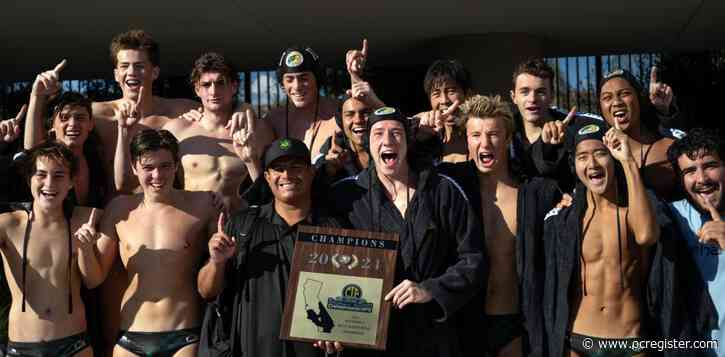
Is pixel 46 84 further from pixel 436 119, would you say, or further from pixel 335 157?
pixel 436 119

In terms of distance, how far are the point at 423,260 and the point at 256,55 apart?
373 inches

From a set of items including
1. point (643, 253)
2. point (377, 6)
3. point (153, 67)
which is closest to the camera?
point (643, 253)

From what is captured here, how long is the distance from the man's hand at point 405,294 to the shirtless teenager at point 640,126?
2.12 metres

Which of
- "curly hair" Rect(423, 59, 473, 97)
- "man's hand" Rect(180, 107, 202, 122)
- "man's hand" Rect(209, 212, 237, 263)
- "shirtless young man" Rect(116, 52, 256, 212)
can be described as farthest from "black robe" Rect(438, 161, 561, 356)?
"man's hand" Rect(180, 107, 202, 122)

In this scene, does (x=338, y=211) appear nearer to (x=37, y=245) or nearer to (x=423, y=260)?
(x=423, y=260)

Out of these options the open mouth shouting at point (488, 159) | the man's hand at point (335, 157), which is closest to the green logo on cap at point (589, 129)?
the open mouth shouting at point (488, 159)

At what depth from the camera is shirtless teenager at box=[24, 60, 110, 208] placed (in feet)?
19.8

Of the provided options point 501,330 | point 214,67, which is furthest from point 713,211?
point 214,67

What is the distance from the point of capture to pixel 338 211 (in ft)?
16.8

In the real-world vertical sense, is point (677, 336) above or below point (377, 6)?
below

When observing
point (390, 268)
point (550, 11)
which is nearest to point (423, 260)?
point (390, 268)

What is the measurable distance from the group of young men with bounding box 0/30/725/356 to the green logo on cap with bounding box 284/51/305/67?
0.56 metres

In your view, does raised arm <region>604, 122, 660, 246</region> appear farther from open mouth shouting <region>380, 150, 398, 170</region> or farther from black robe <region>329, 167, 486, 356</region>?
open mouth shouting <region>380, 150, 398, 170</region>

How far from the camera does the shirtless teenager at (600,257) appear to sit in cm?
505
